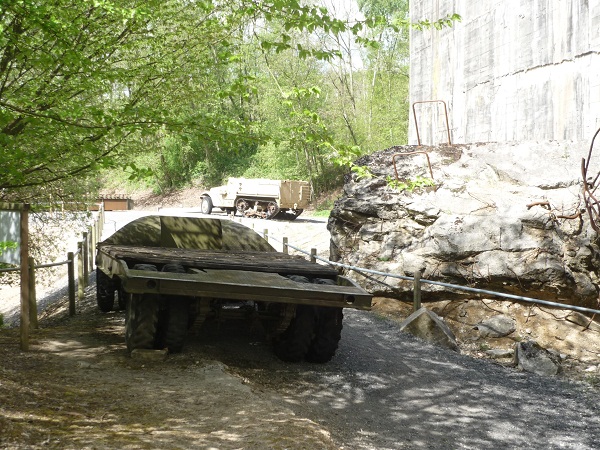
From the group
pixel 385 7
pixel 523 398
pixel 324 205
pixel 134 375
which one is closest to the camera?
pixel 134 375

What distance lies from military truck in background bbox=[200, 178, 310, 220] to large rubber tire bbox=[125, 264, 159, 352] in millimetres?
23970

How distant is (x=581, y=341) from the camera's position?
1195 cm

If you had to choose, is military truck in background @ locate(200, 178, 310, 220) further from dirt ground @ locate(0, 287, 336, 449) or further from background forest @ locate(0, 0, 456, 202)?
dirt ground @ locate(0, 287, 336, 449)

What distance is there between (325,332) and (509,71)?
35.1 ft

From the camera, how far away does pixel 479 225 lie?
43.1ft

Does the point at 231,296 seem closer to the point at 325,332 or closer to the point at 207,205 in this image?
the point at 325,332

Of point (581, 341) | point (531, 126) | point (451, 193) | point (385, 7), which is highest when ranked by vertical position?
point (385, 7)

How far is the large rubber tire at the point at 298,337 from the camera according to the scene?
7.00 metres

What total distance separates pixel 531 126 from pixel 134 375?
37.7ft

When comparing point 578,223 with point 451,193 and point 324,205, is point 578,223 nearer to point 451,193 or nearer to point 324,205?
point 451,193

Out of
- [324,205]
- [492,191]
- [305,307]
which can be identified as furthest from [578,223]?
[324,205]

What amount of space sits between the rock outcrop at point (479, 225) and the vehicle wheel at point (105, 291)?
15.5ft

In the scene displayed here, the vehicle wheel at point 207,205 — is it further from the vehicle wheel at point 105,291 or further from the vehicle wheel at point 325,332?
the vehicle wheel at point 325,332

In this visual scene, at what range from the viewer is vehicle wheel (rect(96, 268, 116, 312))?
10117 millimetres
